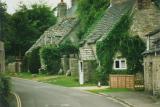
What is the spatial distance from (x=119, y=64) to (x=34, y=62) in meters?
27.1

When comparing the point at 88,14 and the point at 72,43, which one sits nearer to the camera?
the point at 88,14

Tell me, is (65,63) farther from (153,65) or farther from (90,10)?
(153,65)

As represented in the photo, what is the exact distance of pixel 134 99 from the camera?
123ft

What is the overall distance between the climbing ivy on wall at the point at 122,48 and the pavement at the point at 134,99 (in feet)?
27.3

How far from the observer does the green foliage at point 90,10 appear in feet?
213

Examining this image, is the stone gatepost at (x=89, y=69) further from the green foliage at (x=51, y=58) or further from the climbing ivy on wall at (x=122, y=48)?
the green foliage at (x=51, y=58)

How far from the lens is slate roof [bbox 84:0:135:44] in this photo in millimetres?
55969

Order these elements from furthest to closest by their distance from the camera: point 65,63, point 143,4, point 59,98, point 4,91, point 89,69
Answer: point 65,63, point 89,69, point 143,4, point 59,98, point 4,91

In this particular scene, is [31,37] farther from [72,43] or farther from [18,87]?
[18,87]

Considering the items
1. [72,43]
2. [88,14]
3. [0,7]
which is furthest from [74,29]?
[0,7]

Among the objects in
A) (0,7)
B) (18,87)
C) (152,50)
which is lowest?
(18,87)

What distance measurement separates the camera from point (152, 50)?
40.5 metres

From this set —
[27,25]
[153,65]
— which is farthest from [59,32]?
[153,65]

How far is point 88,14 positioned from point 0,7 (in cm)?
2431
